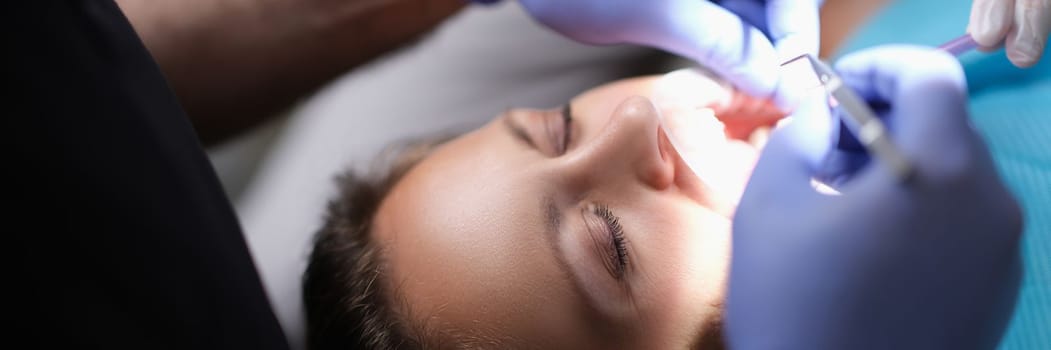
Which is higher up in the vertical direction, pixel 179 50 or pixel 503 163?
pixel 179 50

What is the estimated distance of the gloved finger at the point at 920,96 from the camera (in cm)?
58

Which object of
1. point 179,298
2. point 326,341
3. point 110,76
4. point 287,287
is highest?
point 110,76

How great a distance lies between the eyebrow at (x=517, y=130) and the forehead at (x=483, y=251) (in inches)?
0.8

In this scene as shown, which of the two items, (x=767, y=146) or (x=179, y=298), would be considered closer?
(x=179, y=298)

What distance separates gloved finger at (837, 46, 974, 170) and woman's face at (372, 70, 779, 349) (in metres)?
0.20

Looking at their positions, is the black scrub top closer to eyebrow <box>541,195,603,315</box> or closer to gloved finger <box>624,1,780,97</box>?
eyebrow <box>541,195,603,315</box>

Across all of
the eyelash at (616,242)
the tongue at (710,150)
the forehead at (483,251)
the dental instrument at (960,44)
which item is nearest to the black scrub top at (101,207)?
the forehead at (483,251)

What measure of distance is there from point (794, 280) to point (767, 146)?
13cm

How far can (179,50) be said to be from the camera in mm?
1252

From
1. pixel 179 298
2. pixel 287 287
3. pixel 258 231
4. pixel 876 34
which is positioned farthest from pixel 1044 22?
pixel 258 231

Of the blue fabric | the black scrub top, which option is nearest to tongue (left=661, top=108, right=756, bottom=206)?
the blue fabric

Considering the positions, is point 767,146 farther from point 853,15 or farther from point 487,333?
point 853,15

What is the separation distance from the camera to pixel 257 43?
1.33 m

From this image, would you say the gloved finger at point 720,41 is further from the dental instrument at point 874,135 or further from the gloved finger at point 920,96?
the dental instrument at point 874,135
